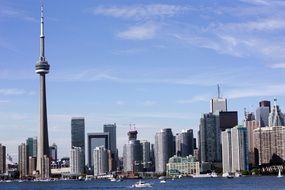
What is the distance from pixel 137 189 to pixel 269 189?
128ft

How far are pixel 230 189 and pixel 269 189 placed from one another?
14.6 meters

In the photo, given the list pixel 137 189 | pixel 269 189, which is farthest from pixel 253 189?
pixel 137 189

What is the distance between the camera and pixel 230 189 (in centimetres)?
14712

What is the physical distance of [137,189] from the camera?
162 metres

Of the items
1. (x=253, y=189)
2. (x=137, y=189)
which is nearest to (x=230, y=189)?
(x=253, y=189)

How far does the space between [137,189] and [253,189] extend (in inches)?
1304

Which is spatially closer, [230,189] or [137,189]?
[230,189]

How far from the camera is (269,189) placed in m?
134

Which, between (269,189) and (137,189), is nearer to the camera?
(269,189)

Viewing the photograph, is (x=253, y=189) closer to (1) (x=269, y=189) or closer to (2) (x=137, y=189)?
(1) (x=269, y=189)

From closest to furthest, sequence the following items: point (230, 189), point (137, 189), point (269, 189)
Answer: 1. point (269, 189)
2. point (230, 189)
3. point (137, 189)

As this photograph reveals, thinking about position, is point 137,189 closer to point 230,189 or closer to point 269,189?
point 230,189

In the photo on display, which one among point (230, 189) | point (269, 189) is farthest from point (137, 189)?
point (269, 189)

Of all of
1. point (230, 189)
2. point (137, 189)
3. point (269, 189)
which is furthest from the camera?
point (137, 189)
